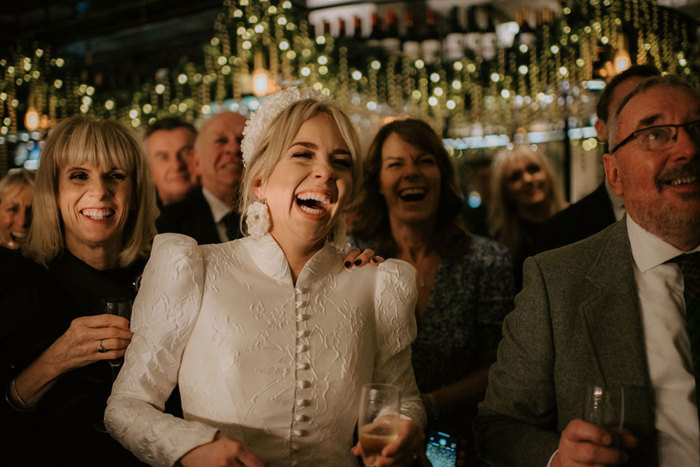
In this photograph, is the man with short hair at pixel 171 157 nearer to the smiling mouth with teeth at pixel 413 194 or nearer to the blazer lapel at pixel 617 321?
the smiling mouth with teeth at pixel 413 194

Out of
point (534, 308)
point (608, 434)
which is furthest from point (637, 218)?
point (608, 434)

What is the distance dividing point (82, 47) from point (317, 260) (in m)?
8.53

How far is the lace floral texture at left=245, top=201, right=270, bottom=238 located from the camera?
1754 millimetres

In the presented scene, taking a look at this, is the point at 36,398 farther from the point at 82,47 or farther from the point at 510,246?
the point at 82,47

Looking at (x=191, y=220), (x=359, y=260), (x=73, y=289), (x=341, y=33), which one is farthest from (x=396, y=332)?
(x=341, y=33)

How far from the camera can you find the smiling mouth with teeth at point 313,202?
1.67 metres

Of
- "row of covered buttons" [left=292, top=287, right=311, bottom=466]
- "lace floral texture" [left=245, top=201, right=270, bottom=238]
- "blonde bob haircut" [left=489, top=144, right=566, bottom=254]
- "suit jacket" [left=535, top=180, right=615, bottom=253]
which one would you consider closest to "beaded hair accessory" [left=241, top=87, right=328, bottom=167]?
"lace floral texture" [left=245, top=201, right=270, bottom=238]

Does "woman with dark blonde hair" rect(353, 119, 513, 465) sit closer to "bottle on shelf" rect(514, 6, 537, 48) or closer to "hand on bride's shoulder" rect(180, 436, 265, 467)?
"hand on bride's shoulder" rect(180, 436, 265, 467)

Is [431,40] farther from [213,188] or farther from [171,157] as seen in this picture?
Answer: [213,188]

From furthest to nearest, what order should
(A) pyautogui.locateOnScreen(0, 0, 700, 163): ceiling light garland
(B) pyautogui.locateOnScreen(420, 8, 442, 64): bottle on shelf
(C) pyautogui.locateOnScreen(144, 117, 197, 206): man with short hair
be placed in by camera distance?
(B) pyautogui.locateOnScreen(420, 8, 442, 64): bottle on shelf < (A) pyautogui.locateOnScreen(0, 0, 700, 163): ceiling light garland < (C) pyautogui.locateOnScreen(144, 117, 197, 206): man with short hair

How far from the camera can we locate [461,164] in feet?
26.9

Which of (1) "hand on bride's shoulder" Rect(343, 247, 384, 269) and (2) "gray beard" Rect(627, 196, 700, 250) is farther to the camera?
(1) "hand on bride's shoulder" Rect(343, 247, 384, 269)

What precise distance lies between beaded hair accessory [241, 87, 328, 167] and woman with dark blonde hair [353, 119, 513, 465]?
0.95 m

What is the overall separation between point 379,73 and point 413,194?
488 cm
